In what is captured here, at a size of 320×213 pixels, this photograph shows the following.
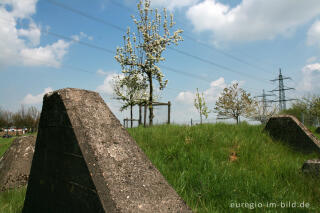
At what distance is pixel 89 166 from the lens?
1835 mm

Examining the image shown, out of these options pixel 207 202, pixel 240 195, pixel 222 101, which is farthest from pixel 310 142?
Answer: pixel 222 101

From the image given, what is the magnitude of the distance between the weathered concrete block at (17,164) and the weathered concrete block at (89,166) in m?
2.76

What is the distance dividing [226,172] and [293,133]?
3702mm

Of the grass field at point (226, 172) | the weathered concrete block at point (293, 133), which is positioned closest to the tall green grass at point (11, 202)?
the grass field at point (226, 172)

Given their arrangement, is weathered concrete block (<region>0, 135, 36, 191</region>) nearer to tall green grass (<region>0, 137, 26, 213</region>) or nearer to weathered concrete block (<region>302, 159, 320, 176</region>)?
tall green grass (<region>0, 137, 26, 213</region>)

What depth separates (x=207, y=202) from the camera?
3.18 metres

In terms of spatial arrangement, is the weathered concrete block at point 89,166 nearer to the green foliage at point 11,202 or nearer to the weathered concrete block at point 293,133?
the green foliage at point 11,202

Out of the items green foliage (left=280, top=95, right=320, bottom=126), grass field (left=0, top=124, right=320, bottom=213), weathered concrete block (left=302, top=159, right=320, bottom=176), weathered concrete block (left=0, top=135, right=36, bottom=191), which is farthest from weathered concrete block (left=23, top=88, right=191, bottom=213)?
green foliage (left=280, top=95, right=320, bottom=126)

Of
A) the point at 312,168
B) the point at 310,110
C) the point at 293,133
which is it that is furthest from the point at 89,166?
the point at 310,110

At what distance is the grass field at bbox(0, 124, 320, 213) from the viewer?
3.29 metres

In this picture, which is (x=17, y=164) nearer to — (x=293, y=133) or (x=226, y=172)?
(x=226, y=172)

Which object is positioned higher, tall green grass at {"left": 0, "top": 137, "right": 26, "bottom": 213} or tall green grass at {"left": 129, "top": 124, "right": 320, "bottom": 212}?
tall green grass at {"left": 129, "top": 124, "right": 320, "bottom": 212}

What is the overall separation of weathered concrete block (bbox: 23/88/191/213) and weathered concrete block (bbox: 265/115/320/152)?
19.4ft

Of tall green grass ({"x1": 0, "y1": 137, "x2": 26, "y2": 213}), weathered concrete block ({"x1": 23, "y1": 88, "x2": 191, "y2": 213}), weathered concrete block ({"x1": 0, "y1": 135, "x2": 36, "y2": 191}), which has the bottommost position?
tall green grass ({"x1": 0, "y1": 137, "x2": 26, "y2": 213})
